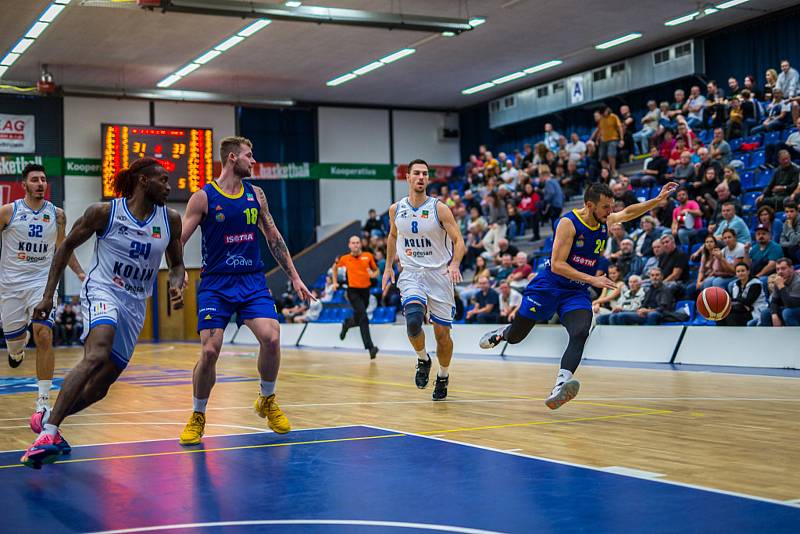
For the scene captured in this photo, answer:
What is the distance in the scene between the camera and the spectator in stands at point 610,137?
21.9m

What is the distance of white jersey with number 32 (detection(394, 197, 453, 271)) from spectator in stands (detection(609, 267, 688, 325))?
19.2 ft

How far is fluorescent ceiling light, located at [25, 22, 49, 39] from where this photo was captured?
2155cm

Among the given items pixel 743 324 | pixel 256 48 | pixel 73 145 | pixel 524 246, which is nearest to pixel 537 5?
pixel 524 246

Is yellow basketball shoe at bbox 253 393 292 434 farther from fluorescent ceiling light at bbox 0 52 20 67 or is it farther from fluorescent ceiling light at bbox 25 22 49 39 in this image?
fluorescent ceiling light at bbox 0 52 20 67

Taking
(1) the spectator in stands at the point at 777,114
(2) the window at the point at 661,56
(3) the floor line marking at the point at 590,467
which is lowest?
(3) the floor line marking at the point at 590,467

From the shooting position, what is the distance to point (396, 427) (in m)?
7.07

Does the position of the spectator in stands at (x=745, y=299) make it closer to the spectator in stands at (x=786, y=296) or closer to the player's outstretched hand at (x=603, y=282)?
the spectator in stands at (x=786, y=296)

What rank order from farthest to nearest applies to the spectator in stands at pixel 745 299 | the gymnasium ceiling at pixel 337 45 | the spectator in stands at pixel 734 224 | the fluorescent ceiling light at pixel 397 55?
the fluorescent ceiling light at pixel 397 55
the gymnasium ceiling at pixel 337 45
the spectator in stands at pixel 734 224
the spectator in stands at pixel 745 299

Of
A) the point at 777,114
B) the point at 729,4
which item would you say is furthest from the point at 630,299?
the point at 729,4

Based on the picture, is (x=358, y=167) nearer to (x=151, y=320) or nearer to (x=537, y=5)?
(x=151, y=320)

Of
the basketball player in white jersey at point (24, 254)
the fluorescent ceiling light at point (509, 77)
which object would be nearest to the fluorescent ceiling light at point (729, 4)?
the fluorescent ceiling light at point (509, 77)

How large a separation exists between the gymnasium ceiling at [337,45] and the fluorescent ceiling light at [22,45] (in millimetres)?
232

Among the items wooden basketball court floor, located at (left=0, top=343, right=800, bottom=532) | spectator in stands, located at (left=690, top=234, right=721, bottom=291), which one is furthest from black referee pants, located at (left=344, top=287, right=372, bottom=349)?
spectator in stands, located at (left=690, top=234, right=721, bottom=291)

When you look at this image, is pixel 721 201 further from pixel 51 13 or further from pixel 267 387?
pixel 51 13
